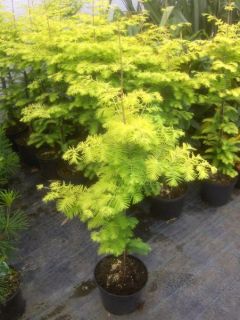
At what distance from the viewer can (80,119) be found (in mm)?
3285

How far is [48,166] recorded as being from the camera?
4.13 m

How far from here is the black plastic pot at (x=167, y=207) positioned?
3508mm

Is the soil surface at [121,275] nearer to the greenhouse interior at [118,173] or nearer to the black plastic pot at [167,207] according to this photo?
the greenhouse interior at [118,173]

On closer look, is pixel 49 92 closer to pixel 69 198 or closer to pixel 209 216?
pixel 69 198

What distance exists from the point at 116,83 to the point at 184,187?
1.35 metres

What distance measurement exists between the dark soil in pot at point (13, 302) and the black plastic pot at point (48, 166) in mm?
1600

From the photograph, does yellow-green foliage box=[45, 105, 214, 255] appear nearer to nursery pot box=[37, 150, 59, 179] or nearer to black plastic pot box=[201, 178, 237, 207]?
black plastic pot box=[201, 178, 237, 207]

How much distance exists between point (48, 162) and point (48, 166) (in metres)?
0.07

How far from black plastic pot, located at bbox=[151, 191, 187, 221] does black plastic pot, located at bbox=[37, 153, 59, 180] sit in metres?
1.28

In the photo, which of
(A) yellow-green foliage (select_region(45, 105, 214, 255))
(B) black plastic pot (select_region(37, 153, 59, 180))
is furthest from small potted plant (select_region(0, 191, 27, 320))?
(B) black plastic pot (select_region(37, 153, 59, 180))

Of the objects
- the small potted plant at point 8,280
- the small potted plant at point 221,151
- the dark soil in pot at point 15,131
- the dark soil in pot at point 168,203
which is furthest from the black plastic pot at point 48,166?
the small potted plant at point 221,151

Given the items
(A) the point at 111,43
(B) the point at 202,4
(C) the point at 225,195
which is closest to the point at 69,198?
(A) the point at 111,43

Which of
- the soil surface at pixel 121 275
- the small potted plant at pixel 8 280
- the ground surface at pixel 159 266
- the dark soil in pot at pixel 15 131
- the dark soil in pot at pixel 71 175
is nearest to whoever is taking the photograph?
the small potted plant at pixel 8 280

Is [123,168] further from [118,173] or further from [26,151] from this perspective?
[26,151]
